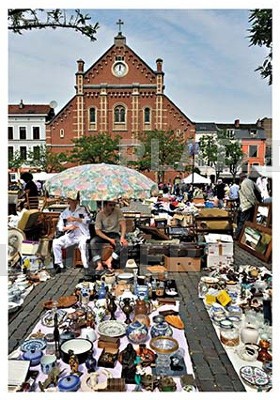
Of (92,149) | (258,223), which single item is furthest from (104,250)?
(92,149)

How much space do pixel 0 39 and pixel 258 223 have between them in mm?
4904

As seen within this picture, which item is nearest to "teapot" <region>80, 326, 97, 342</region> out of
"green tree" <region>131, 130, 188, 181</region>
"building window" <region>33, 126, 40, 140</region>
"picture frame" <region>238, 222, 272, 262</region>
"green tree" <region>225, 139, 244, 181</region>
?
"picture frame" <region>238, 222, 272, 262</region>

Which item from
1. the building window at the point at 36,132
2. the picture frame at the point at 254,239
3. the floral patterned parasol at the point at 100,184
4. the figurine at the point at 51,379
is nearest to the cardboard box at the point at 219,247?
the picture frame at the point at 254,239

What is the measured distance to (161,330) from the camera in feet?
8.26

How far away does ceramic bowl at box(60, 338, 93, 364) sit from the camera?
2.14m

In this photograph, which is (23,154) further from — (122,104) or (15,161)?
(15,161)

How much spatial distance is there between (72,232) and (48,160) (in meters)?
22.8

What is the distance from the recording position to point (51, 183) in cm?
461

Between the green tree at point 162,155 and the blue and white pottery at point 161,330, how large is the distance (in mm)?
20577

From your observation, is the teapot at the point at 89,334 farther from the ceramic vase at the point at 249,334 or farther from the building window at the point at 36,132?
the building window at the point at 36,132

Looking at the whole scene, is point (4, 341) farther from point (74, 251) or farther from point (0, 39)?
point (74, 251)

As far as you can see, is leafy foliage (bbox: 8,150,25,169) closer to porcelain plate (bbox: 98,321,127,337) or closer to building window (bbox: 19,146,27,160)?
porcelain plate (bbox: 98,321,127,337)

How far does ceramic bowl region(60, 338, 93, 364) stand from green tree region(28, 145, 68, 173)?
78.0ft

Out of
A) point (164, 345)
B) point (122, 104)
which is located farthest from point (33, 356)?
point (122, 104)
